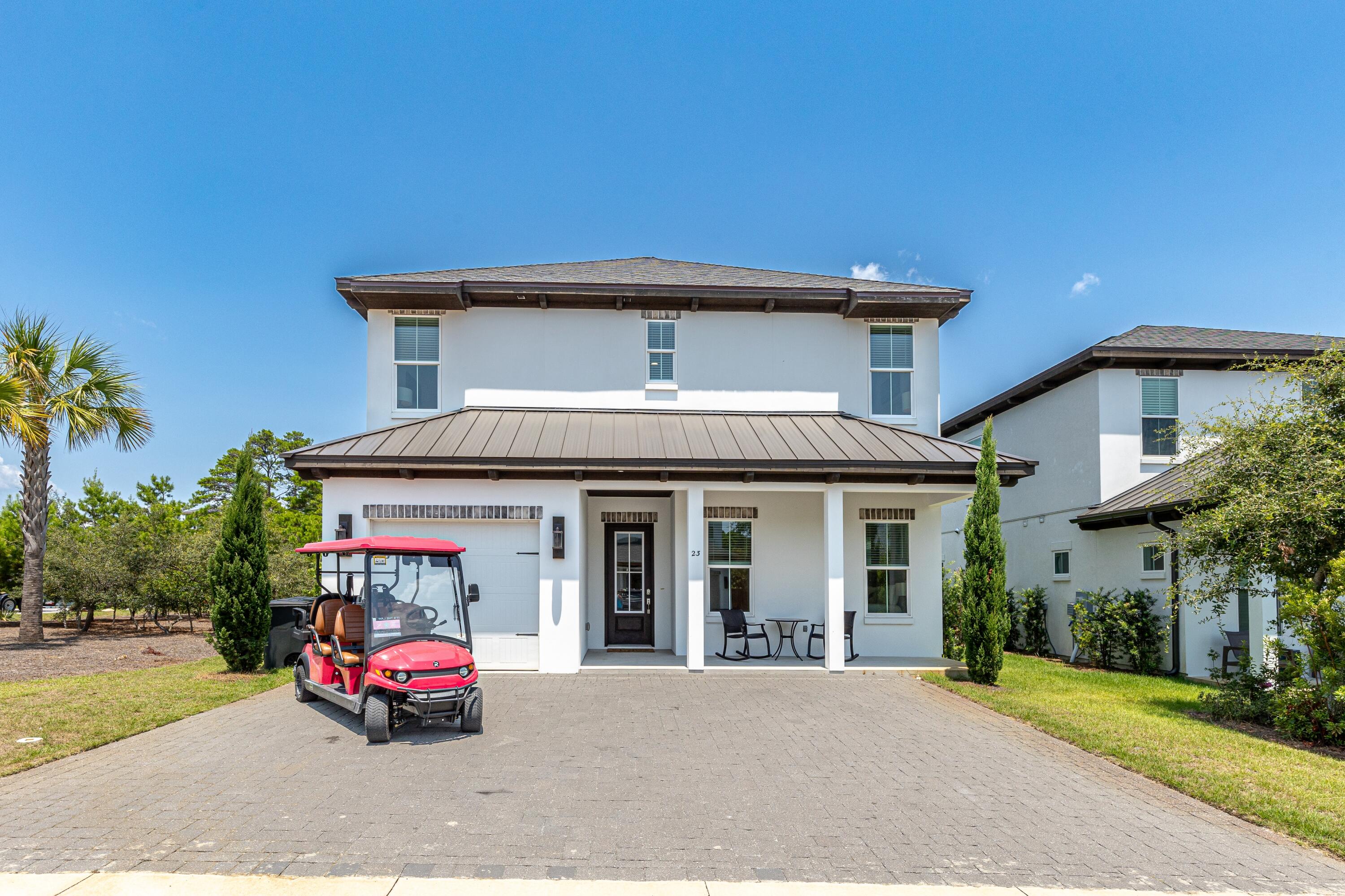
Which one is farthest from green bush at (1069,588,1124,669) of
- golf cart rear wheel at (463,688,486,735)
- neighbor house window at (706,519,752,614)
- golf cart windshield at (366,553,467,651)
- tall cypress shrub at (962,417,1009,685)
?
golf cart windshield at (366,553,467,651)

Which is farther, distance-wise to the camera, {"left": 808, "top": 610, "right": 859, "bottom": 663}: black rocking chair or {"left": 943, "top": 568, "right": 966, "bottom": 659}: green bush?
{"left": 808, "top": 610, "right": 859, "bottom": 663}: black rocking chair

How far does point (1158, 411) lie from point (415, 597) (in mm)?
14688

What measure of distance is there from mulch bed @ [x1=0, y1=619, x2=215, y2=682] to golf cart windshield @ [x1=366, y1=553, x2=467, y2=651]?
749cm

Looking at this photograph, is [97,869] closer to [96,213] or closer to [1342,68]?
[96,213]

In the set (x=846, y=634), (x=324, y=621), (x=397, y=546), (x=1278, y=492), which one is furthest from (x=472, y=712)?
(x=1278, y=492)

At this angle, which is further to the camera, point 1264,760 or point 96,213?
point 96,213

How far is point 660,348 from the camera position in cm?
1505

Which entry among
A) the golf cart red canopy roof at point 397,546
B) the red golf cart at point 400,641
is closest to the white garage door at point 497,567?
the red golf cart at point 400,641

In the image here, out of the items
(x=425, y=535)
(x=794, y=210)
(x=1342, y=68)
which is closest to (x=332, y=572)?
(x=425, y=535)

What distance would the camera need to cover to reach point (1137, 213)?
15.4 meters

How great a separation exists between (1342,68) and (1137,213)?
3.59 metres

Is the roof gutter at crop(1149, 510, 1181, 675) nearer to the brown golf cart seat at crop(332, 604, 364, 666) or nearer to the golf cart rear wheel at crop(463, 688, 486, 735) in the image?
the golf cart rear wheel at crop(463, 688, 486, 735)

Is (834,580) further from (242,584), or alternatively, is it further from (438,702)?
(242,584)

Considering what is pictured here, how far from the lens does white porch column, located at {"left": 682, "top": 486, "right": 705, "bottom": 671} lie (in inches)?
493
